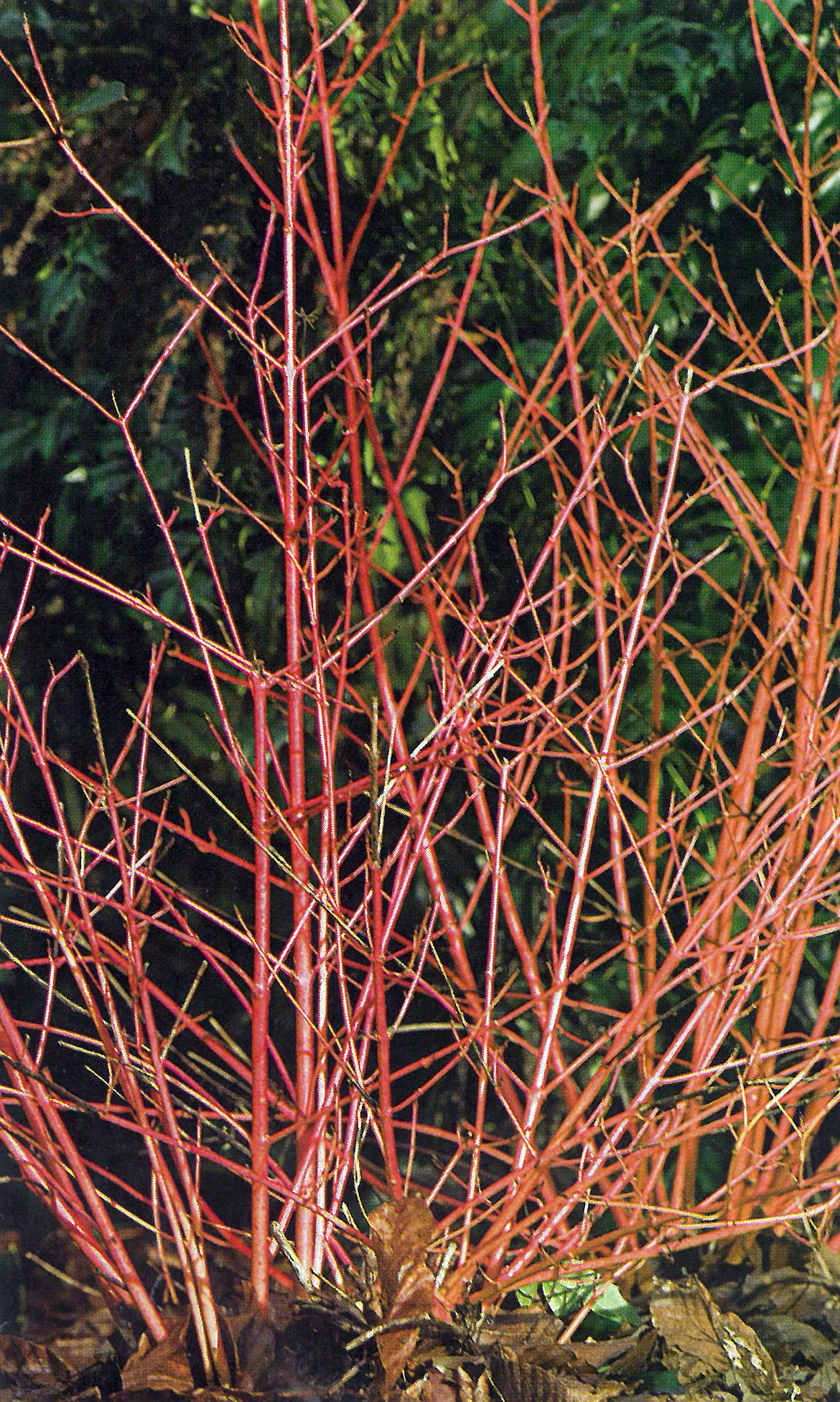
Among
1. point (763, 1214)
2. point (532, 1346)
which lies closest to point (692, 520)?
point (763, 1214)

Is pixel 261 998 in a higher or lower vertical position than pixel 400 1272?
higher

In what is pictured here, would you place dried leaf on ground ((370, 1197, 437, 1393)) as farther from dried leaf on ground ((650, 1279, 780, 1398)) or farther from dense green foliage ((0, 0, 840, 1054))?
dense green foliage ((0, 0, 840, 1054))

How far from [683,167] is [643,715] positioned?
101 centimetres

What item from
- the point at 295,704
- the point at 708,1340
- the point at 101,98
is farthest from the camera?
the point at 101,98

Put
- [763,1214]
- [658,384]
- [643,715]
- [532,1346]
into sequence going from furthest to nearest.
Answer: [643,715]
[763,1214]
[658,384]
[532,1346]

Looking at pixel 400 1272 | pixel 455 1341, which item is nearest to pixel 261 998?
pixel 400 1272

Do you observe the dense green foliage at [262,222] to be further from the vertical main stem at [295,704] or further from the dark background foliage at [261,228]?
the vertical main stem at [295,704]

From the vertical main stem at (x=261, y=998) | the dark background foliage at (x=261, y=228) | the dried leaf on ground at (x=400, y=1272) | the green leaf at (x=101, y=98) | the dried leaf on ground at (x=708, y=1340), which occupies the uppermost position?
the green leaf at (x=101, y=98)

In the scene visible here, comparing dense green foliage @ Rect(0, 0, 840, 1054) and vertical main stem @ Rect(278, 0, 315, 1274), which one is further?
dense green foliage @ Rect(0, 0, 840, 1054)

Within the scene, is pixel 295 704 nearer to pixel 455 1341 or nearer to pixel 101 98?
pixel 455 1341

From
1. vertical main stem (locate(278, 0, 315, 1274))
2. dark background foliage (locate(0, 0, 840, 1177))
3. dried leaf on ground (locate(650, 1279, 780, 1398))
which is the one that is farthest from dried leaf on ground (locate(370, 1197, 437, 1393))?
dark background foliage (locate(0, 0, 840, 1177))

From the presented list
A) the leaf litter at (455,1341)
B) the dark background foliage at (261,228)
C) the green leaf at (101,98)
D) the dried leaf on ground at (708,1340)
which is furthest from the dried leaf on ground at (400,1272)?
the green leaf at (101,98)

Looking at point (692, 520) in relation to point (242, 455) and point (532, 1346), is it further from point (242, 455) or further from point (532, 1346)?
point (532, 1346)

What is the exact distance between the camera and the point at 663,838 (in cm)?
192
